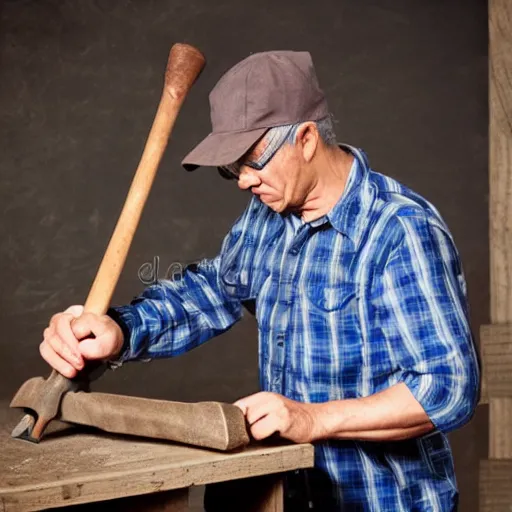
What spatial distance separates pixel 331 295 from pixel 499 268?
1142 mm

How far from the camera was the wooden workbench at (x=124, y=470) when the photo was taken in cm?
195

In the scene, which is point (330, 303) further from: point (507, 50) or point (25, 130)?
point (25, 130)

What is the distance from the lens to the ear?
249cm

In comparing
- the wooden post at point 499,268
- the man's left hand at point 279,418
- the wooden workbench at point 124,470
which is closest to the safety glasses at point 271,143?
the man's left hand at point 279,418

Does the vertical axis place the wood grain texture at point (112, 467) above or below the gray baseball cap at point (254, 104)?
below

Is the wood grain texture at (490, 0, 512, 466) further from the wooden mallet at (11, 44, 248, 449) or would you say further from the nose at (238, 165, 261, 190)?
the nose at (238, 165, 261, 190)

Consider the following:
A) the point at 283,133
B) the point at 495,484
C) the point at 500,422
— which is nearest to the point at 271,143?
the point at 283,133

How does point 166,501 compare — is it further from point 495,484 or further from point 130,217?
point 495,484

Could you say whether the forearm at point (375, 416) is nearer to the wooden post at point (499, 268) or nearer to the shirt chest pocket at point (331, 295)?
the shirt chest pocket at point (331, 295)

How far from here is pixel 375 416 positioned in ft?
7.38

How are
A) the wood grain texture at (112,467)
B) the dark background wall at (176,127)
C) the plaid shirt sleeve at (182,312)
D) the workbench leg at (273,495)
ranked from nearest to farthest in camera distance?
the wood grain texture at (112,467) → the workbench leg at (273,495) → the plaid shirt sleeve at (182,312) → the dark background wall at (176,127)

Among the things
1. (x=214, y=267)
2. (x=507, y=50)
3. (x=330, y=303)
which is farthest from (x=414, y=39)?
(x=330, y=303)

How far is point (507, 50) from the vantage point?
131 inches

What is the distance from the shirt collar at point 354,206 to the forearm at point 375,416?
0.37m
